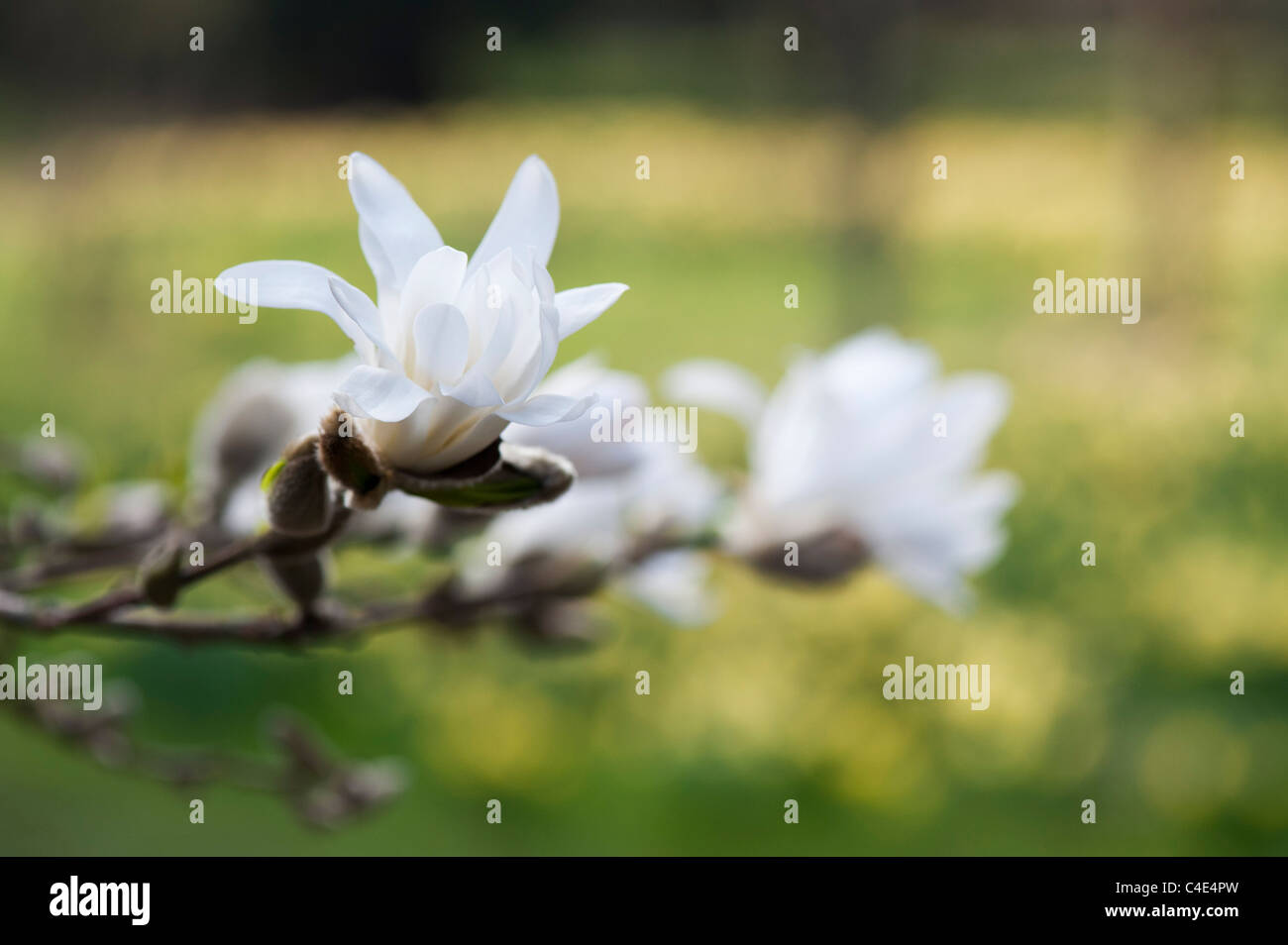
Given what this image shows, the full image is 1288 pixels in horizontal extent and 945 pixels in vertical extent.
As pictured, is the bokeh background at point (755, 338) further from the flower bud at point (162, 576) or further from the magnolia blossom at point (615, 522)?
the flower bud at point (162, 576)

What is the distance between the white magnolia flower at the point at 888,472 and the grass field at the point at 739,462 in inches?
4.2

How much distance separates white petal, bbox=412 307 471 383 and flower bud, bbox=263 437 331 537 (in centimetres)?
4

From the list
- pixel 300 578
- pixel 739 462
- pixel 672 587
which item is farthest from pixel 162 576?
pixel 739 462

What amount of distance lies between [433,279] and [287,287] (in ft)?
0.12

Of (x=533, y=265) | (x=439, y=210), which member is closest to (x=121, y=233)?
(x=439, y=210)

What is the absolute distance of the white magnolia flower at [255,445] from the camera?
0.50 metres

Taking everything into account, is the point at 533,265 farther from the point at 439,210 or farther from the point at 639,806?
the point at 439,210

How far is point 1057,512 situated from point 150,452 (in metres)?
1.52

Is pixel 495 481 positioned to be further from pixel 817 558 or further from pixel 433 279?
pixel 817 558

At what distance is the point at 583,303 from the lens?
0.34m

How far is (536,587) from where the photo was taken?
1.79ft

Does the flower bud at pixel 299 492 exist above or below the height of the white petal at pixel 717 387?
below

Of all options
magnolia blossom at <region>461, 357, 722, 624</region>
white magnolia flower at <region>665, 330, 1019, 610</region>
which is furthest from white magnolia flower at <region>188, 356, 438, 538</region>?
white magnolia flower at <region>665, 330, 1019, 610</region>

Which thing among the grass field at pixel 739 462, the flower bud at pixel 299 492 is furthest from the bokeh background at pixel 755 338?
the flower bud at pixel 299 492
